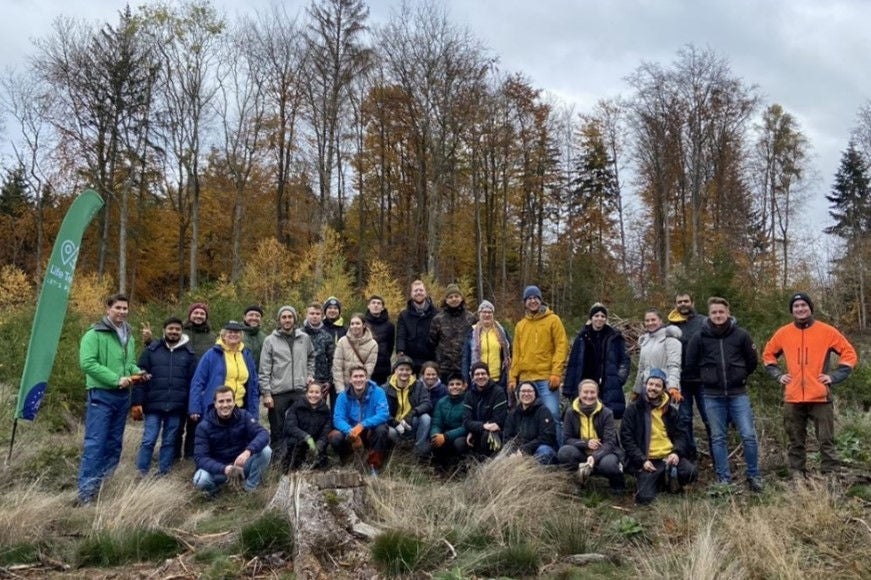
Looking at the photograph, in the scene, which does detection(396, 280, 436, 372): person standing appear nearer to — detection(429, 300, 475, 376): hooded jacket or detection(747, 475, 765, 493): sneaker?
detection(429, 300, 475, 376): hooded jacket

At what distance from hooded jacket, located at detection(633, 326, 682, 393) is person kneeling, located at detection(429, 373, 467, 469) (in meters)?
1.76

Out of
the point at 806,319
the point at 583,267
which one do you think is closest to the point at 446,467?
the point at 806,319

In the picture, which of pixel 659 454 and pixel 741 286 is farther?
pixel 741 286

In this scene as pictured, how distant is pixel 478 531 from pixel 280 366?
318 cm

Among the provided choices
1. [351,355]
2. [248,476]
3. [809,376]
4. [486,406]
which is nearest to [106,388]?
[248,476]

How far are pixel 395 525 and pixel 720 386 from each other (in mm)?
3408

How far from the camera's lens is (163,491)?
5215 mm

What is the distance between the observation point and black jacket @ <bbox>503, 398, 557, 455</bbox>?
6320mm

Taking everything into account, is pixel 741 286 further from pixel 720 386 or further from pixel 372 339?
pixel 372 339

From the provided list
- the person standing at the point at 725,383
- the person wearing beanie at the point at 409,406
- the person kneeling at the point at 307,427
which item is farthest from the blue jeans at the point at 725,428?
the person kneeling at the point at 307,427

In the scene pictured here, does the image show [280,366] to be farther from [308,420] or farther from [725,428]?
[725,428]

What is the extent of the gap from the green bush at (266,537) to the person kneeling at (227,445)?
1.32m

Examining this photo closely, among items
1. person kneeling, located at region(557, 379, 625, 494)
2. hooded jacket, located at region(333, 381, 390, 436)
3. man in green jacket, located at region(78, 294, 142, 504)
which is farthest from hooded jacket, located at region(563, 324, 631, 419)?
man in green jacket, located at region(78, 294, 142, 504)

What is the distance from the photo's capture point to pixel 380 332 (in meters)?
7.38
